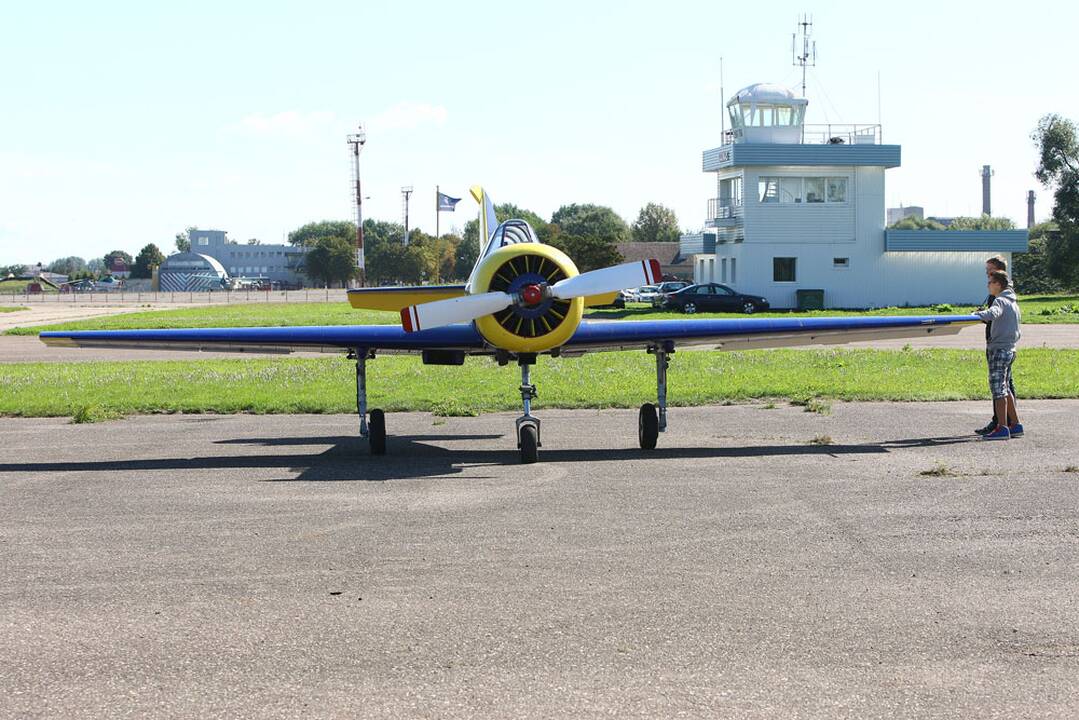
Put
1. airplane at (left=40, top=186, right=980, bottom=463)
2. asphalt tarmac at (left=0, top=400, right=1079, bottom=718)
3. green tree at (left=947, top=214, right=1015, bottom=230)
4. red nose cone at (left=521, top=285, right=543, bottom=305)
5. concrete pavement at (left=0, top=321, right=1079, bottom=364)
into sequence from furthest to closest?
green tree at (left=947, top=214, right=1015, bottom=230)
concrete pavement at (left=0, top=321, right=1079, bottom=364)
airplane at (left=40, top=186, right=980, bottom=463)
red nose cone at (left=521, top=285, right=543, bottom=305)
asphalt tarmac at (left=0, top=400, right=1079, bottom=718)

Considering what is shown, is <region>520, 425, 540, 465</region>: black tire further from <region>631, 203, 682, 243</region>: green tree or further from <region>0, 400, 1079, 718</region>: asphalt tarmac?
<region>631, 203, 682, 243</region>: green tree

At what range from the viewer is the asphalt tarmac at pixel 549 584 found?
233 inches

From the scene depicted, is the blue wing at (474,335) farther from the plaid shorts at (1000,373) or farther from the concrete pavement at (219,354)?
the concrete pavement at (219,354)

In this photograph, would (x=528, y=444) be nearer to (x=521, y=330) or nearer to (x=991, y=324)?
(x=521, y=330)

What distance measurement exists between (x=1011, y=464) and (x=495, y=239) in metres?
6.63

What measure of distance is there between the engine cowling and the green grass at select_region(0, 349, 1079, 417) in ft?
18.0

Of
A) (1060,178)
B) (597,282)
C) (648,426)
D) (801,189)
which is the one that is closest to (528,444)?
(648,426)

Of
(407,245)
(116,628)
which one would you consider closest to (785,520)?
(116,628)

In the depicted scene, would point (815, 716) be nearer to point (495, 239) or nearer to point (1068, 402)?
point (495, 239)

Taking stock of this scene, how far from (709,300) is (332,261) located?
132 meters

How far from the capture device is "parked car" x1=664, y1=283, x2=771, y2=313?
2292 inches

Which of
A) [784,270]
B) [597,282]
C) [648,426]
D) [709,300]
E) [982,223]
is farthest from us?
[982,223]

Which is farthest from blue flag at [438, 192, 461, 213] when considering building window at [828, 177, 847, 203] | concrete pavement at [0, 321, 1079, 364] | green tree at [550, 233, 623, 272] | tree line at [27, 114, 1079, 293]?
concrete pavement at [0, 321, 1079, 364]

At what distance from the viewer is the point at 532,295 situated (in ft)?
44.0
